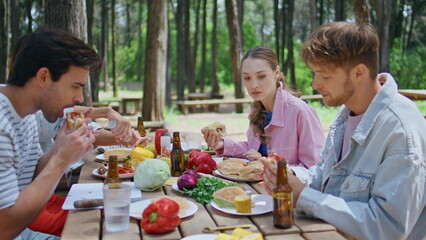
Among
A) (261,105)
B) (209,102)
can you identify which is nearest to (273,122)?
(261,105)

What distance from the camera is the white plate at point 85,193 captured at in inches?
103

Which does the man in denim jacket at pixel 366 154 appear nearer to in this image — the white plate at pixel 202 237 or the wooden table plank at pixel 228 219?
the wooden table plank at pixel 228 219

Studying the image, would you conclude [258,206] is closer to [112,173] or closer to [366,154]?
[366,154]

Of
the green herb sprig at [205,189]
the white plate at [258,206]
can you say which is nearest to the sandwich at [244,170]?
the green herb sprig at [205,189]

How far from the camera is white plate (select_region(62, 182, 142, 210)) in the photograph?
2625 mm

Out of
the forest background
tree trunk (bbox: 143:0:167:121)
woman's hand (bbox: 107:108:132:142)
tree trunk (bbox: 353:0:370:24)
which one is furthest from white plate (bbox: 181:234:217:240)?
tree trunk (bbox: 353:0:370:24)

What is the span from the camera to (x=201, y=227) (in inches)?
88.2

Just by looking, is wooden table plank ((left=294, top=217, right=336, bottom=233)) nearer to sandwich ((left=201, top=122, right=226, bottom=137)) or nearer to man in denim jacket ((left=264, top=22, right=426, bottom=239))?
man in denim jacket ((left=264, top=22, right=426, bottom=239))

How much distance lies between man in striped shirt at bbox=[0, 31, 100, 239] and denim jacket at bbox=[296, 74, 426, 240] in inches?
49.7

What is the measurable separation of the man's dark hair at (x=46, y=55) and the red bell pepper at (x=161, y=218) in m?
0.99

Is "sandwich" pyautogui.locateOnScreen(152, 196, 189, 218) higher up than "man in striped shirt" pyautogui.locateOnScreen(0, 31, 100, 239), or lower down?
lower down

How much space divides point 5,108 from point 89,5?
645 inches

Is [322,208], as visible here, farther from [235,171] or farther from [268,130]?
[268,130]

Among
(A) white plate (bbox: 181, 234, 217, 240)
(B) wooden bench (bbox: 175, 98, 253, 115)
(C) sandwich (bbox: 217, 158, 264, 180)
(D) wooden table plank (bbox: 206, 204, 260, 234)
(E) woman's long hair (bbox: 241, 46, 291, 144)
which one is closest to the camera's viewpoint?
(A) white plate (bbox: 181, 234, 217, 240)
